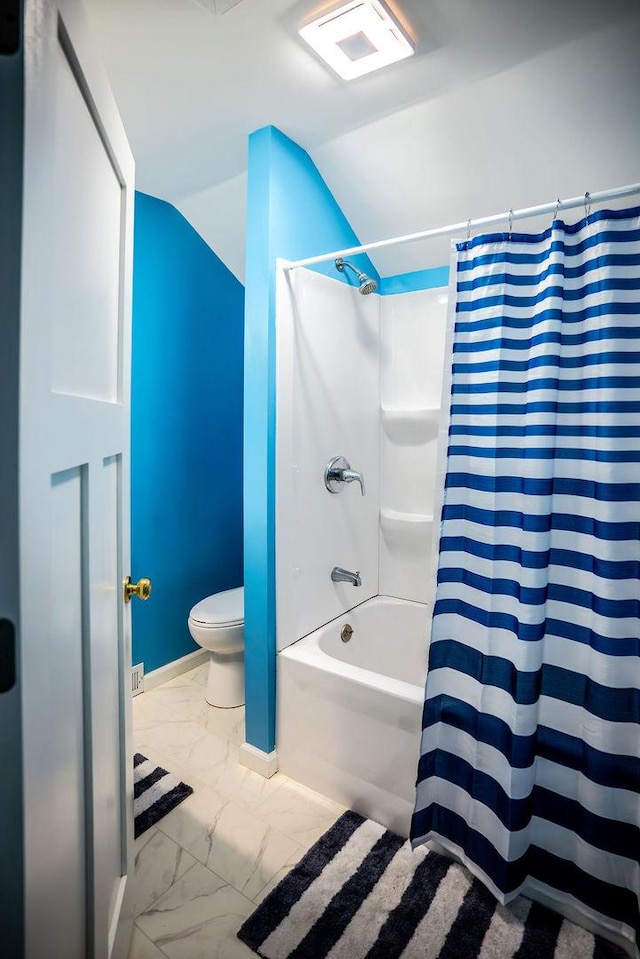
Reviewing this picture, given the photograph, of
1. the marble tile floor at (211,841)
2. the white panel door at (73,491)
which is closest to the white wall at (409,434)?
the marble tile floor at (211,841)

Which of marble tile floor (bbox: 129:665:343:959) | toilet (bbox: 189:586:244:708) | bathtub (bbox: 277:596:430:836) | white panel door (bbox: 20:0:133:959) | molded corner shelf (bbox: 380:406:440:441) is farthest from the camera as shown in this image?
molded corner shelf (bbox: 380:406:440:441)

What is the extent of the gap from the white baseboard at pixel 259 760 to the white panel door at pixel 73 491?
31.8 inches

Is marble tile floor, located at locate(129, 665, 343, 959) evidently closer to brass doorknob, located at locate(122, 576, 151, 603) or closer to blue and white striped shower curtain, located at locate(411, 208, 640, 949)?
blue and white striped shower curtain, located at locate(411, 208, 640, 949)

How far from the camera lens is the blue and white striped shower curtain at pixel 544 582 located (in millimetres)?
1225

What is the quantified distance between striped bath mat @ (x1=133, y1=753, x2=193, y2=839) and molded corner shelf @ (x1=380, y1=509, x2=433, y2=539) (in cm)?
144

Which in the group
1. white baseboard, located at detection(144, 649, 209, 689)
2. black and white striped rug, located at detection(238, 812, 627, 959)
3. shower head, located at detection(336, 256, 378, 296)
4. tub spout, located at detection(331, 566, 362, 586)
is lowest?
black and white striped rug, located at detection(238, 812, 627, 959)

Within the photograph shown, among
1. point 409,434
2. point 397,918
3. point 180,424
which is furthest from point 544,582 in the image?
point 180,424

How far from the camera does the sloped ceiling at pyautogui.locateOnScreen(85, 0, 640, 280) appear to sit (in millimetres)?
1353

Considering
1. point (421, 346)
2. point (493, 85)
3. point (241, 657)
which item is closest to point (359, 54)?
point (493, 85)

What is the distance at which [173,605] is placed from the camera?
8.73 ft

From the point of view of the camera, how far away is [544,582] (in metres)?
1.30

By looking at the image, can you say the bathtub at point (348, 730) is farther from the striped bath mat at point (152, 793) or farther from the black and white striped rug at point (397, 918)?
the striped bath mat at point (152, 793)

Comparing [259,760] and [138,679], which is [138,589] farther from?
[138,679]

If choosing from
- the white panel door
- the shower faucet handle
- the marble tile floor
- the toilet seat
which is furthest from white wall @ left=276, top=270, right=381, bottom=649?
the white panel door
